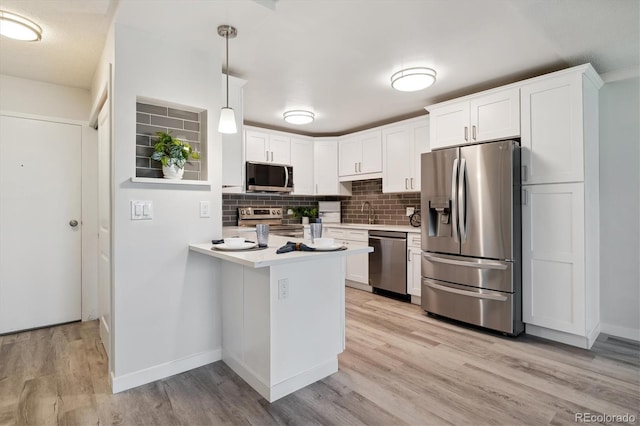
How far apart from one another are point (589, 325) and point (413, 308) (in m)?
1.58

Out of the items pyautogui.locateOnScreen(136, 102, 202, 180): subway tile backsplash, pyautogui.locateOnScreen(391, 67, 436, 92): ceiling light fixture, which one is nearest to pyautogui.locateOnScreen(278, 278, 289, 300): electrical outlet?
pyautogui.locateOnScreen(136, 102, 202, 180): subway tile backsplash

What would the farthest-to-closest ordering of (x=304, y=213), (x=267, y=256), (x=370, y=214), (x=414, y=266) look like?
(x=304, y=213), (x=370, y=214), (x=414, y=266), (x=267, y=256)

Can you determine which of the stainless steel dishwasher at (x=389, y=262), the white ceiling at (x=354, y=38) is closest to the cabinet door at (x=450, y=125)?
the white ceiling at (x=354, y=38)

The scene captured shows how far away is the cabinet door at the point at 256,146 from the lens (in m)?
4.42

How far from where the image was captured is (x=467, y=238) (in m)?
3.05

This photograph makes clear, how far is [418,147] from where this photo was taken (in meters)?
4.09

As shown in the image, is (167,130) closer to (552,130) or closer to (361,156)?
(361,156)

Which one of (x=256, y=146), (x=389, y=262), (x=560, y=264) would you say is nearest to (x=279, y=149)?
(x=256, y=146)

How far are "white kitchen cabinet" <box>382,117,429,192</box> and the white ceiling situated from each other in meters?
0.69

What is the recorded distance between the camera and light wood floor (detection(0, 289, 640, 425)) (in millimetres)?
1821

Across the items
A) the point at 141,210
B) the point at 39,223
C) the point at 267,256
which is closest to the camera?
the point at 267,256

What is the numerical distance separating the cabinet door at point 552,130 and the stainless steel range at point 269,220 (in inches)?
112

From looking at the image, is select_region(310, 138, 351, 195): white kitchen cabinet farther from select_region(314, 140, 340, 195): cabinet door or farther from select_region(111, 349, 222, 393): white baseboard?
select_region(111, 349, 222, 393): white baseboard

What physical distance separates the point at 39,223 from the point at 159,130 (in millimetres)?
1893
